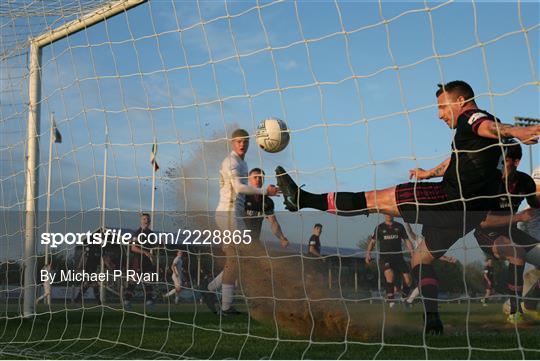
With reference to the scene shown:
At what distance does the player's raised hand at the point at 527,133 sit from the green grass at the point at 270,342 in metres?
1.14

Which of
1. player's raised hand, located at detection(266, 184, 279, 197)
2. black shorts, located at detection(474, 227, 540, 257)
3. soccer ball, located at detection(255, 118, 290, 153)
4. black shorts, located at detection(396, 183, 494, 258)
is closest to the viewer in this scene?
black shorts, located at detection(396, 183, 494, 258)

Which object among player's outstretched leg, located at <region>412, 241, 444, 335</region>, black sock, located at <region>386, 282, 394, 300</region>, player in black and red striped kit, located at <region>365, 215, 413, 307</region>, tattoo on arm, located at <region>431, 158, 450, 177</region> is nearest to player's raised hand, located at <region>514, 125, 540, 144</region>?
player's outstretched leg, located at <region>412, 241, 444, 335</region>

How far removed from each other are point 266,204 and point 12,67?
3.55 metres

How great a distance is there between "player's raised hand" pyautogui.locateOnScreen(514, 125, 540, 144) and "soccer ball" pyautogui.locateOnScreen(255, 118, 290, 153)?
2106mm

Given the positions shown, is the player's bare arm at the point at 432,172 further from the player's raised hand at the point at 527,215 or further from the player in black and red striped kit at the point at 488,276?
the player in black and red striped kit at the point at 488,276

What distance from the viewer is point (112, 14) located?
6.41m

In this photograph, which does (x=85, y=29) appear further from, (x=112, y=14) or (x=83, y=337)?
(x=83, y=337)

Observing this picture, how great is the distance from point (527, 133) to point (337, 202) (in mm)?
1705

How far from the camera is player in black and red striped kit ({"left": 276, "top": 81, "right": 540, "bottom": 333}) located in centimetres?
463

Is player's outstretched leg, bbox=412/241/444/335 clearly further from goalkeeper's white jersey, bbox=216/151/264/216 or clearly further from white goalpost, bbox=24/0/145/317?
white goalpost, bbox=24/0/145/317

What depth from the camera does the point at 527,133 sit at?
4.13 meters

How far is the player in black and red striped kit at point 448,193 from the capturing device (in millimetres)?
4633

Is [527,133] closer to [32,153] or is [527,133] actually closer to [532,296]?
[532,296]

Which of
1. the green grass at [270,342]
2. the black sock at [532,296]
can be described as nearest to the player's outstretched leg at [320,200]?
the green grass at [270,342]
